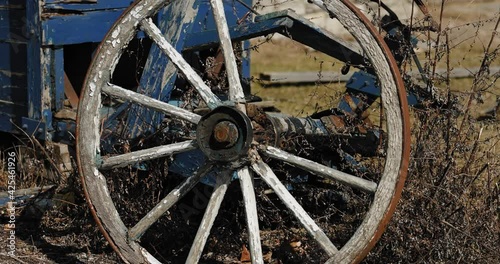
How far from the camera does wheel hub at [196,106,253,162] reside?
143 inches

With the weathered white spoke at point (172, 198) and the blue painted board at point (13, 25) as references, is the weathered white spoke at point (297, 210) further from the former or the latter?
the blue painted board at point (13, 25)

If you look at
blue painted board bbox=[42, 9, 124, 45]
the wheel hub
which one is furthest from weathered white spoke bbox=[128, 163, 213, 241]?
blue painted board bbox=[42, 9, 124, 45]

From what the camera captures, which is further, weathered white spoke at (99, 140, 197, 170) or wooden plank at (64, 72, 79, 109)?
wooden plank at (64, 72, 79, 109)

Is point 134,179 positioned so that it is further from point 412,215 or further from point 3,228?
point 412,215

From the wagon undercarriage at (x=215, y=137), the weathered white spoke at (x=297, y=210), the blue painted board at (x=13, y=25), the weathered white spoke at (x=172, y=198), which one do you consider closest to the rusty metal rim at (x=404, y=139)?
the wagon undercarriage at (x=215, y=137)

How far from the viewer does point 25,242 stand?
4777mm

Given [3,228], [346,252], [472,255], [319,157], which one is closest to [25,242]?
[3,228]

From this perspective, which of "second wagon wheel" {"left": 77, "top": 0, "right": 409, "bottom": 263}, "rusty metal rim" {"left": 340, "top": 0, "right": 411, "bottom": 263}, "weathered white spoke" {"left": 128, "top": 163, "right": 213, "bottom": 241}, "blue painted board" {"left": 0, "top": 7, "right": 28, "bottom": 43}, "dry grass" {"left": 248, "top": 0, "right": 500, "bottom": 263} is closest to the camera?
"rusty metal rim" {"left": 340, "top": 0, "right": 411, "bottom": 263}

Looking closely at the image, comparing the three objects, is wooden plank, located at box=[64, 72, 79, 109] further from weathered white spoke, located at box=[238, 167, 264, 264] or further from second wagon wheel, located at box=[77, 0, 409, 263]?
weathered white spoke, located at box=[238, 167, 264, 264]

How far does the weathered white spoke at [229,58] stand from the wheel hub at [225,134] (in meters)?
0.10

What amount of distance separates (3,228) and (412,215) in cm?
228

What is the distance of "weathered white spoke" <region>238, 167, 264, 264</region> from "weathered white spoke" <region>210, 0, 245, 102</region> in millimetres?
309

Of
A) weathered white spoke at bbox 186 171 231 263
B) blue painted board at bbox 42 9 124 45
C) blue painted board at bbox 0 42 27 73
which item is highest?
blue painted board at bbox 42 9 124 45

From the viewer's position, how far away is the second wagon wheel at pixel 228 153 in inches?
140
